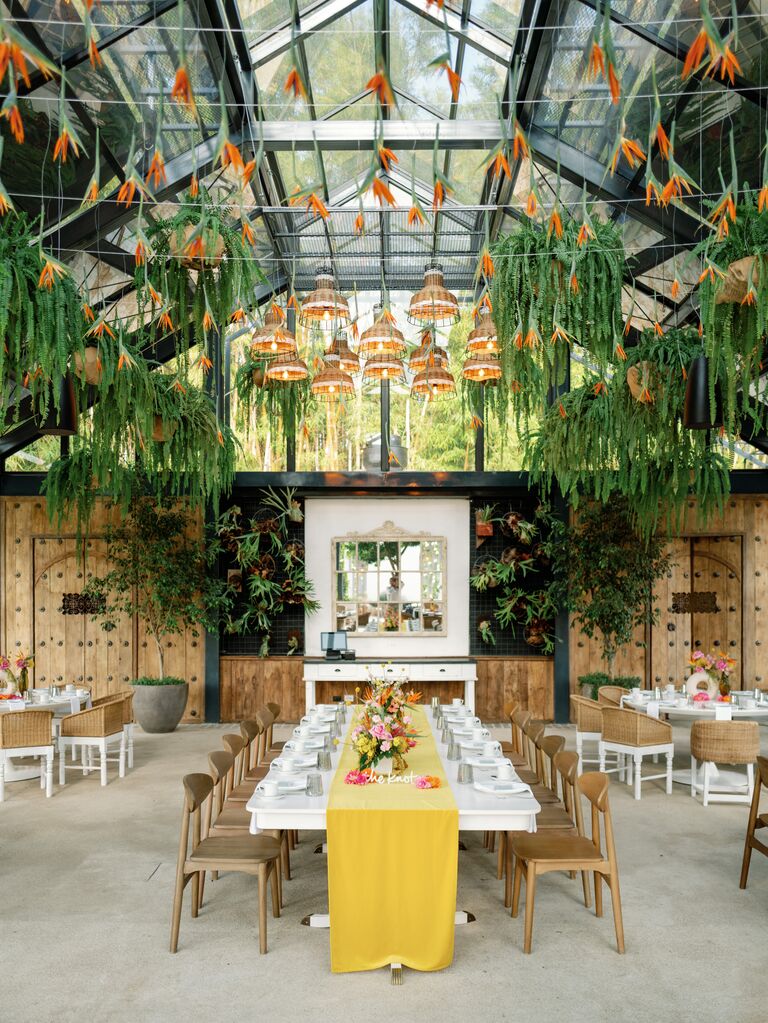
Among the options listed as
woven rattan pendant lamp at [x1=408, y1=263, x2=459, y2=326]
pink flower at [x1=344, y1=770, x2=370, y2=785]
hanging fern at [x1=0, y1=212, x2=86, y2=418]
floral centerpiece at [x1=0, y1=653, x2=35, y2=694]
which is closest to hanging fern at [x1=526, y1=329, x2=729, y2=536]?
woven rattan pendant lamp at [x1=408, y1=263, x2=459, y2=326]

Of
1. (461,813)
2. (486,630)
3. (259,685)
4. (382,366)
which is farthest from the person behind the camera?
(259,685)

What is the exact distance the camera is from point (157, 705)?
35.2 feet

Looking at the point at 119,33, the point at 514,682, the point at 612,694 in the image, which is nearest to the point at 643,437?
the point at 612,694

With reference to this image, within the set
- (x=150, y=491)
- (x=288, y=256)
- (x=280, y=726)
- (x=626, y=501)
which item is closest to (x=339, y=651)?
(x=280, y=726)

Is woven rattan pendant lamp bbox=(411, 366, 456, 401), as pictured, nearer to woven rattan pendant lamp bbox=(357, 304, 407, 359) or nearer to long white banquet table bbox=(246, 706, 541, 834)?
woven rattan pendant lamp bbox=(357, 304, 407, 359)

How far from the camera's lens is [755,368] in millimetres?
4676

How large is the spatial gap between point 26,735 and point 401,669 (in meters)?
4.80

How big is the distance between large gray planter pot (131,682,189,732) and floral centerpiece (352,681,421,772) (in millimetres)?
A: 6276

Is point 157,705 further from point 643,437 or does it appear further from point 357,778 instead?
point 643,437

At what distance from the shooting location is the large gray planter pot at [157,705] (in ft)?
35.2

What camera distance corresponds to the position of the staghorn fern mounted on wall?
4.47 m

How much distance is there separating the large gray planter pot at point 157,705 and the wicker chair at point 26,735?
122 inches

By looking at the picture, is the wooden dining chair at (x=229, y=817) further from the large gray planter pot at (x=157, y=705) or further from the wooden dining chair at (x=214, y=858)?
the large gray planter pot at (x=157, y=705)

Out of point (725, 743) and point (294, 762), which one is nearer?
point (294, 762)
